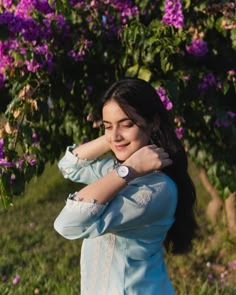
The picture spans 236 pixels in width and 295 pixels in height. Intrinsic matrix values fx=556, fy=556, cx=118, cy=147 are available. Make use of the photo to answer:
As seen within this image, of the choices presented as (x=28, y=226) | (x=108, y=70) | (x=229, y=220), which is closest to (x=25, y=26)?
(x=108, y=70)

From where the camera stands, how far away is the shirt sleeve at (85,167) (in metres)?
1.76

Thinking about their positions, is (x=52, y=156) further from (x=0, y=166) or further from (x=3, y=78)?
(x=0, y=166)

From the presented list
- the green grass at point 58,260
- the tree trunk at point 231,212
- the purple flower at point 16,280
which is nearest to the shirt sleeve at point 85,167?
the green grass at point 58,260

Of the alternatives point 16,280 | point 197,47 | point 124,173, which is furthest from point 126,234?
point 16,280

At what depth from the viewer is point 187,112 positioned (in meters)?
3.07

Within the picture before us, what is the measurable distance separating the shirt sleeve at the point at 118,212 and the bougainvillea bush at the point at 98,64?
102 centimetres

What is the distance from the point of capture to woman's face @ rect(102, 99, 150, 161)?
1.49 meters

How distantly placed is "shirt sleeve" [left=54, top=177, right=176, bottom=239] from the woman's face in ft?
0.38

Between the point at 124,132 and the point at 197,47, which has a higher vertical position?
the point at 124,132

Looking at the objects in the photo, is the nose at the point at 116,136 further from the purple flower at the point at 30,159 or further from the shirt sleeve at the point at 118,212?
the purple flower at the point at 30,159

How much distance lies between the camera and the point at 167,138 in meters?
1.61

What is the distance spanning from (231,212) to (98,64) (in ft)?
5.62

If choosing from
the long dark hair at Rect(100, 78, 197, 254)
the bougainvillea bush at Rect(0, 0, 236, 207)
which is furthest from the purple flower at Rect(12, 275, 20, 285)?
the long dark hair at Rect(100, 78, 197, 254)

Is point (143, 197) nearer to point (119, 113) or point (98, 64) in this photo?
point (119, 113)
